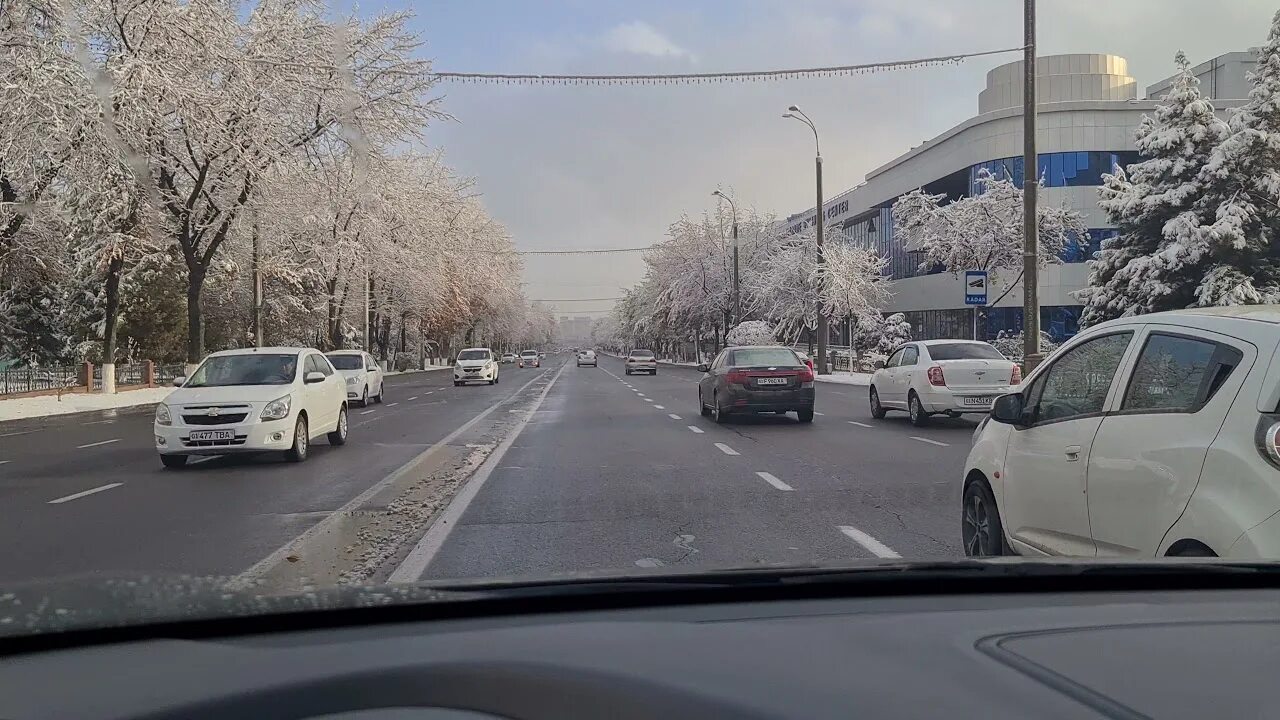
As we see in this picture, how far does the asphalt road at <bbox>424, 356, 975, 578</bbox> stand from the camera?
7246 millimetres

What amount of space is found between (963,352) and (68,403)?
2398cm

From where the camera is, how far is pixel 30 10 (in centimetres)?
2380

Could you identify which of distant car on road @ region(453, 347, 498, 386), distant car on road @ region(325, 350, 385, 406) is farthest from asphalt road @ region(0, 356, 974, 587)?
distant car on road @ region(453, 347, 498, 386)

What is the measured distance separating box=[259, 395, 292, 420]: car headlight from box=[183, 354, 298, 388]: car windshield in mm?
692

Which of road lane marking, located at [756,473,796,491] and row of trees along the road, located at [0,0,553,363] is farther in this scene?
row of trees along the road, located at [0,0,553,363]

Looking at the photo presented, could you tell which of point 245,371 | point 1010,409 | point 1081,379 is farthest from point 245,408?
point 1081,379

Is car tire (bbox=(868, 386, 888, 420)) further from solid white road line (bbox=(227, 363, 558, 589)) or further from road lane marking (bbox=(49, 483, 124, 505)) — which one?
road lane marking (bbox=(49, 483, 124, 505))

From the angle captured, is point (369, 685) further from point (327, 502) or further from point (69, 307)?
point (69, 307)

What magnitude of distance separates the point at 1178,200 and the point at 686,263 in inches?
1929

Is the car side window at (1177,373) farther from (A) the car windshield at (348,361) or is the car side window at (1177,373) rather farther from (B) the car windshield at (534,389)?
(A) the car windshield at (348,361)

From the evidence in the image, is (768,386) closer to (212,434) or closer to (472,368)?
(212,434)

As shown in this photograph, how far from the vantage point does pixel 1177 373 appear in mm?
4539

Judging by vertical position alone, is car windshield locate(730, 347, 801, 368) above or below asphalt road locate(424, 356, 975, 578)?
above

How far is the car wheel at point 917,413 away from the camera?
18125mm
